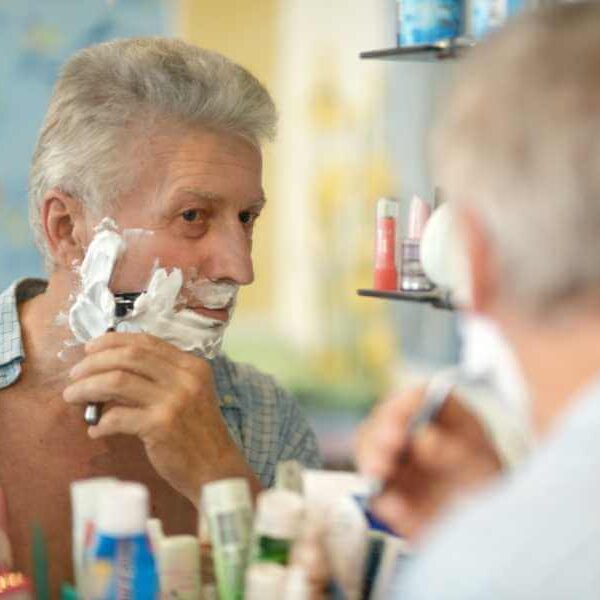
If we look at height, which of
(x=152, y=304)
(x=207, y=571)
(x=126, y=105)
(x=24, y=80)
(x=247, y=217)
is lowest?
(x=207, y=571)

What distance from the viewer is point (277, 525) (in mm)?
917

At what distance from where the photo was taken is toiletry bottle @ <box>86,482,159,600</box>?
0.90 meters

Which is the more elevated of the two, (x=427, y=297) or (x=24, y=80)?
(x=24, y=80)

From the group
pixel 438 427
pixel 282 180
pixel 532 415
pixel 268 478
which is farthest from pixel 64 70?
pixel 282 180

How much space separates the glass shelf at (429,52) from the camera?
1.19 metres

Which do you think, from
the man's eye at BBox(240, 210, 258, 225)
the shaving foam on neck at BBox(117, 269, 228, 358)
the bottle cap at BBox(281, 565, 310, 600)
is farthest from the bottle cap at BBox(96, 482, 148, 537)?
the man's eye at BBox(240, 210, 258, 225)

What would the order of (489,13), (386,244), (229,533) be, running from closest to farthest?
(229,533) < (489,13) < (386,244)

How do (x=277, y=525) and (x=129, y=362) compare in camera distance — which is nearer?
(x=277, y=525)

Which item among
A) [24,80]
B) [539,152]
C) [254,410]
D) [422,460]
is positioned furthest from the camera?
[24,80]

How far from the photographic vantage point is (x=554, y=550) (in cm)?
58

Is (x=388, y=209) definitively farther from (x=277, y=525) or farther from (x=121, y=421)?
(x=277, y=525)

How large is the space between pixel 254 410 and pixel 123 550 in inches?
24.5

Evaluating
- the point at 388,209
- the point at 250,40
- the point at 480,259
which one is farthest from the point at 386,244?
the point at 250,40

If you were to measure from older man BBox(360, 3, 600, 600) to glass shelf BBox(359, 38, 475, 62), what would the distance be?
1.71 ft
